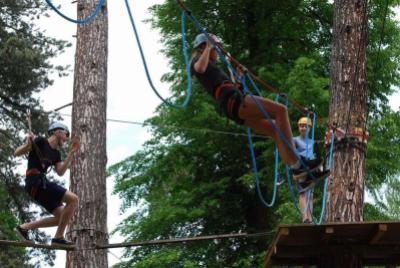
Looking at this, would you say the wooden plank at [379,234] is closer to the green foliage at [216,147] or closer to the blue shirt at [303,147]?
the blue shirt at [303,147]

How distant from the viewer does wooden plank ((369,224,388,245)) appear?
7.11 m

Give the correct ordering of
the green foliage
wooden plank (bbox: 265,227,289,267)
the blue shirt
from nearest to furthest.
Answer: wooden plank (bbox: 265,227,289,267)
the blue shirt
the green foliage

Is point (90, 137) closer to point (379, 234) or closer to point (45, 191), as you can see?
point (45, 191)

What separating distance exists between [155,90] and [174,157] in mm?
10365

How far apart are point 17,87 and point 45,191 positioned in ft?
34.5

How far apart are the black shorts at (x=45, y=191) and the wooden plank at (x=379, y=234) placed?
3061 millimetres

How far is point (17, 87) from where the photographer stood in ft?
57.9

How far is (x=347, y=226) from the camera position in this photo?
7180 millimetres

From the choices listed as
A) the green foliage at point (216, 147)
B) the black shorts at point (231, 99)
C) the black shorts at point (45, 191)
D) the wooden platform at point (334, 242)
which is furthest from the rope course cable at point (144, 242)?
the green foliage at point (216, 147)

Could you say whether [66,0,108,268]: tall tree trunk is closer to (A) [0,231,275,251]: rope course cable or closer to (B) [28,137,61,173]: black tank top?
(A) [0,231,275,251]: rope course cable

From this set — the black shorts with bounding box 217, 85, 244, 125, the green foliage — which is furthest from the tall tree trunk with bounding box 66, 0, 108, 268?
the green foliage

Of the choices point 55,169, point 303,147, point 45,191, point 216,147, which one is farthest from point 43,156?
point 216,147

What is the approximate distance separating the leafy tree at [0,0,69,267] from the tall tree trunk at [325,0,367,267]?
9.42 metres

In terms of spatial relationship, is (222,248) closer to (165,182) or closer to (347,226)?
(165,182)
